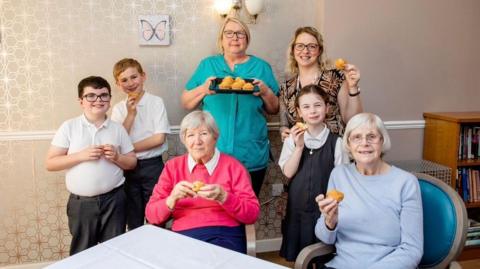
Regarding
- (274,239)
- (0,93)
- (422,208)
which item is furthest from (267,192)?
(0,93)

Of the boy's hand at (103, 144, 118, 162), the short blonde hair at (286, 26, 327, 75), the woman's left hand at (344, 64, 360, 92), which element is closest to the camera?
the boy's hand at (103, 144, 118, 162)

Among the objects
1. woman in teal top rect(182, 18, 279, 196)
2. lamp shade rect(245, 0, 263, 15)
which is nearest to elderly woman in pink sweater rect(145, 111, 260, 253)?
woman in teal top rect(182, 18, 279, 196)

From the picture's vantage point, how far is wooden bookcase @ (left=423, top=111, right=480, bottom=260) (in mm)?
2943

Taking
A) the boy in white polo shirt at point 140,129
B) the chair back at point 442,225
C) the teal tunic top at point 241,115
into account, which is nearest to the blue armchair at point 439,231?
the chair back at point 442,225

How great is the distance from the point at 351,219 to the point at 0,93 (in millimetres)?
2263

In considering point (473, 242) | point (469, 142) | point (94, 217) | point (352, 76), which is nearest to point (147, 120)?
point (94, 217)

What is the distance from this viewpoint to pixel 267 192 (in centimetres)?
308

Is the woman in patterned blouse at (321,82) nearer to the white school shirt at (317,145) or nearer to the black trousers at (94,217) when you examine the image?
the white school shirt at (317,145)

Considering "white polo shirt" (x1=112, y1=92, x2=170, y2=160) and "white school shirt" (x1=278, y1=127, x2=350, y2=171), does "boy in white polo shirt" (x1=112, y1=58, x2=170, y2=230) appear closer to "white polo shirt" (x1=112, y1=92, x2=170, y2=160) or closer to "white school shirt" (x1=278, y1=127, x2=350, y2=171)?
"white polo shirt" (x1=112, y1=92, x2=170, y2=160)

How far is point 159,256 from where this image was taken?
132cm

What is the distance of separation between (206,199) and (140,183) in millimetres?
846

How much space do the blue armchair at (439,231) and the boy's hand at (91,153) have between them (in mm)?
1113

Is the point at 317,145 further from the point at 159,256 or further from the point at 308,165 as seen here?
the point at 159,256

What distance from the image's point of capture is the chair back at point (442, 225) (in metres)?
1.60
